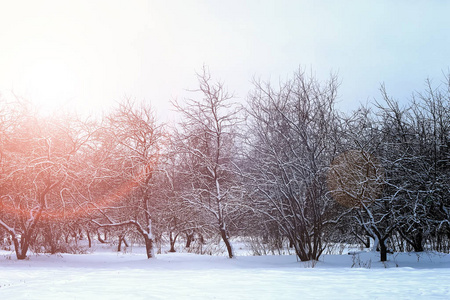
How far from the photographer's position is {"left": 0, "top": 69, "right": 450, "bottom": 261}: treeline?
13125mm

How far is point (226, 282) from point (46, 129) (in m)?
11.4

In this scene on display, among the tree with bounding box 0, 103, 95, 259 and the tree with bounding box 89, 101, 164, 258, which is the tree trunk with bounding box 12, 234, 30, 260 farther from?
the tree with bounding box 89, 101, 164, 258

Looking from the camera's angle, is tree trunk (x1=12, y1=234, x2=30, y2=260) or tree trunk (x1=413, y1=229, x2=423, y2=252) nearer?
tree trunk (x1=413, y1=229, x2=423, y2=252)

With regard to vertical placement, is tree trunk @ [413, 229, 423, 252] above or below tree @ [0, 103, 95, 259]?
below

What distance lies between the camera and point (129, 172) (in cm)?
1573

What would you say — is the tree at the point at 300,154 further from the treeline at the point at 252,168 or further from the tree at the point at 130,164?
the tree at the point at 130,164

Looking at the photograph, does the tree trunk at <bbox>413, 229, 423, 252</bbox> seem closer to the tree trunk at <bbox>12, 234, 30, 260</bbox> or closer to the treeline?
the treeline

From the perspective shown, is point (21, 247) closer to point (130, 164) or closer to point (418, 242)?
point (130, 164)

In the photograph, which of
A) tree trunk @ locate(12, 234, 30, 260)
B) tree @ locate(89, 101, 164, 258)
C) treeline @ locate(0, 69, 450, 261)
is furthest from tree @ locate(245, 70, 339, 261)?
tree trunk @ locate(12, 234, 30, 260)

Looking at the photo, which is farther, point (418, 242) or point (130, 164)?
point (130, 164)

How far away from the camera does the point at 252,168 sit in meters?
13.9

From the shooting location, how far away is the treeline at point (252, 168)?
43.1 ft

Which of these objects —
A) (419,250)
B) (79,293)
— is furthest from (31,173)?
(419,250)

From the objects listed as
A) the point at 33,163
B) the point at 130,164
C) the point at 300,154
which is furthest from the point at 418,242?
the point at 33,163
